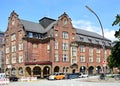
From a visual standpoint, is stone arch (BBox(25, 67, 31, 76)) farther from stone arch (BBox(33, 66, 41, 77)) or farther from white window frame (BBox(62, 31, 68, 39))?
white window frame (BBox(62, 31, 68, 39))

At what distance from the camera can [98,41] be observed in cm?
9125

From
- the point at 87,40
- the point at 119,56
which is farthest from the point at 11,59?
the point at 119,56

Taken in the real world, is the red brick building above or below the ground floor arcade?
above

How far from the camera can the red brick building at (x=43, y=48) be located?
71.6m

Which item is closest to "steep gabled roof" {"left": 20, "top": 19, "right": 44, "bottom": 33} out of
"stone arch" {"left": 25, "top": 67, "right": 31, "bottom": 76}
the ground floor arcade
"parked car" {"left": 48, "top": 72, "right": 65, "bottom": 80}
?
"stone arch" {"left": 25, "top": 67, "right": 31, "bottom": 76}

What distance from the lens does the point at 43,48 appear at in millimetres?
75375

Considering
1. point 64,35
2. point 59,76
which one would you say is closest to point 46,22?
point 64,35

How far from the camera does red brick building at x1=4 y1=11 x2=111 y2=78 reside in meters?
71.6

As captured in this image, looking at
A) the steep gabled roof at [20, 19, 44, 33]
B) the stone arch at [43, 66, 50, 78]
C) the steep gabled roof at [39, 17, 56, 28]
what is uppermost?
the steep gabled roof at [39, 17, 56, 28]

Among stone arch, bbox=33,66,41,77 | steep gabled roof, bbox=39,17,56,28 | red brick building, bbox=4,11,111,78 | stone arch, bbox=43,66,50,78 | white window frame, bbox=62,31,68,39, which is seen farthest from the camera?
steep gabled roof, bbox=39,17,56,28

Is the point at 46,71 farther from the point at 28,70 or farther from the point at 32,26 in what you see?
the point at 32,26

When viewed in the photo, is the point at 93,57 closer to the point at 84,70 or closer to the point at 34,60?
the point at 84,70

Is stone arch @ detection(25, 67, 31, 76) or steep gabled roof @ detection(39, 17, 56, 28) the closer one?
→ stone arch @ detection(25, 67, 31, 76)

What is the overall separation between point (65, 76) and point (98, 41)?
32.1 m
